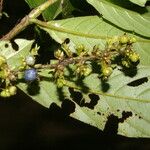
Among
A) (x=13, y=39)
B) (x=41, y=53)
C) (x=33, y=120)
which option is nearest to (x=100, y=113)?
(x=41, y=53)

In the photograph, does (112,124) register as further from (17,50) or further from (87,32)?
(17,50)

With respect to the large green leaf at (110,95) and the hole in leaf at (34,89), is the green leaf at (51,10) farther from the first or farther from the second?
the hole in leaf at (34,89)

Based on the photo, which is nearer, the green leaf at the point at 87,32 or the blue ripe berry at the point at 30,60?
the blue ripe berry at the point at 30,60

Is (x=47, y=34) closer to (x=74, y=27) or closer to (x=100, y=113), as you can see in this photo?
(x=74, y=27)

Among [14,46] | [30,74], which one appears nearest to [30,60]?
[30,74]

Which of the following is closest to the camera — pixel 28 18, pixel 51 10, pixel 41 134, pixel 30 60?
pixel 30 60

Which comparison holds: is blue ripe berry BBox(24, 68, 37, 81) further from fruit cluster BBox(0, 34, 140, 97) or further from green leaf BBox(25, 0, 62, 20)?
green leaf BBox(25, 0, 62, 20)

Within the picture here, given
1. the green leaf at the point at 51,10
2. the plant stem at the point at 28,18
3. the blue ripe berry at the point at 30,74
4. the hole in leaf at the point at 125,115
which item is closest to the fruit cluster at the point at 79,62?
the blue ripe berry at the point at 30,74
